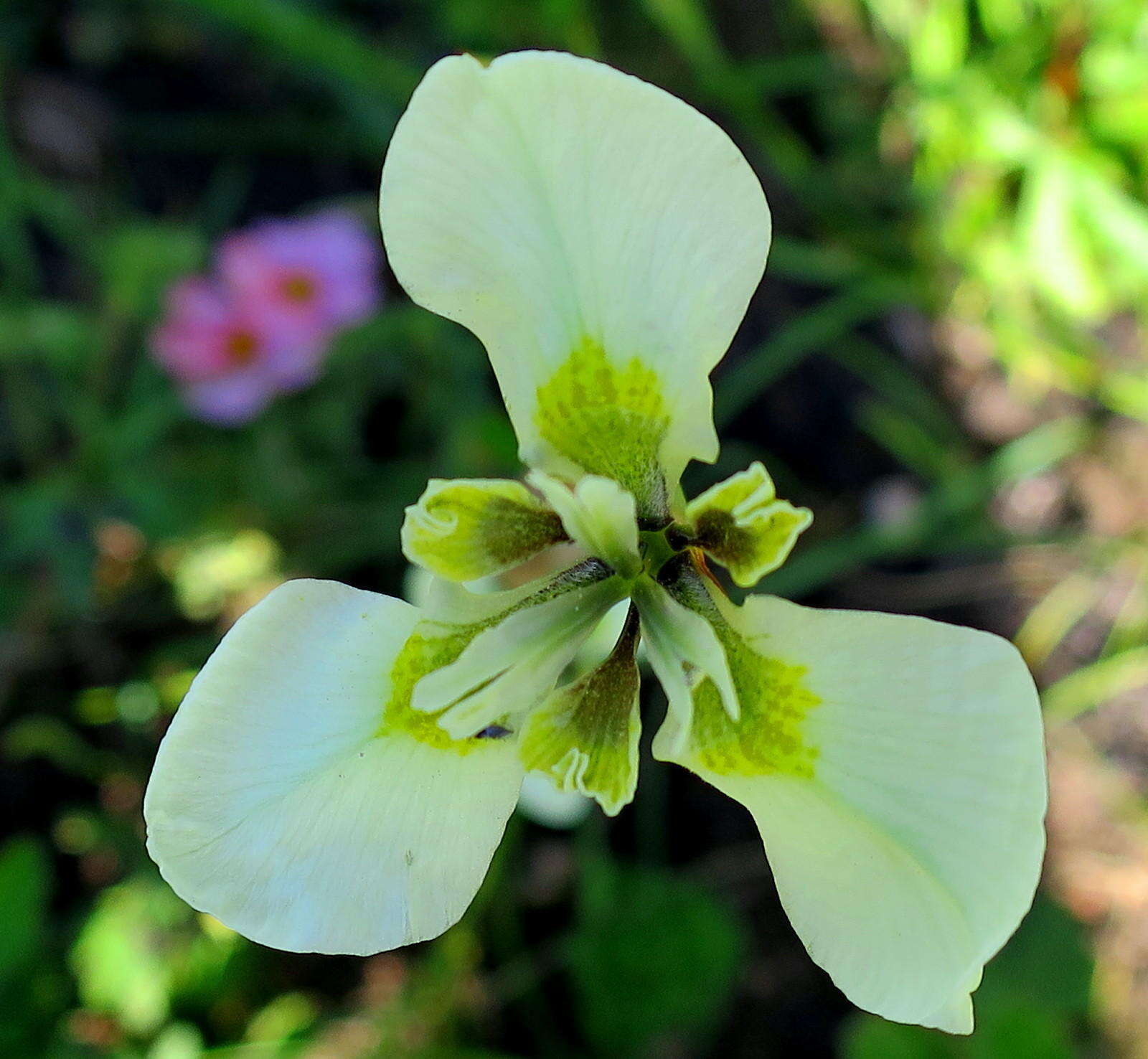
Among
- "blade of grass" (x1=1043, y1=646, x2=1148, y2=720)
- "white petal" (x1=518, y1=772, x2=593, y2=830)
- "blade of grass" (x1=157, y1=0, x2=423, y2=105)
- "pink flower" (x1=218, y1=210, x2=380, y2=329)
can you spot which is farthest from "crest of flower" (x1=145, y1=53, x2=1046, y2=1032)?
"blade of grass" (x1=1043, y1=646, x2=1148, y2=720)

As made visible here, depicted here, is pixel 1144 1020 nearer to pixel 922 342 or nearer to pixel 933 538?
pixel 933 538

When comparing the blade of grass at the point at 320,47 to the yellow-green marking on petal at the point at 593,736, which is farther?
the blade of grass at the point at 320,47

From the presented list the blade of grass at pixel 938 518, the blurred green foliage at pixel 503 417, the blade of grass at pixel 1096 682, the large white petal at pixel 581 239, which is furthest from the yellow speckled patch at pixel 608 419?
the blade of grass at pixel 1096 682

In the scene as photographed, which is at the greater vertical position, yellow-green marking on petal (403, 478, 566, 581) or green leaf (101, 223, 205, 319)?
yellow-green marking on petal (403, 478, 566, 581)

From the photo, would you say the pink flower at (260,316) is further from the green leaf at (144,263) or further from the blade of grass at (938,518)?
the blade of grass at (938,518)

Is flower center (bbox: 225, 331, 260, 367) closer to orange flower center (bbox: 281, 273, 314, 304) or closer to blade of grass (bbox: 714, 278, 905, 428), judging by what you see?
orange flower center (bbox: 281, 273, 314, 304)

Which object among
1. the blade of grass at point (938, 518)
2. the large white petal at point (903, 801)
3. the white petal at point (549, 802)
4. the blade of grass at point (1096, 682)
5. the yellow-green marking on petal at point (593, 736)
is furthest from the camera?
the blade of grass at point (1096, 682)

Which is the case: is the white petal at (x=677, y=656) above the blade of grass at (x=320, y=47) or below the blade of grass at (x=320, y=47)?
below

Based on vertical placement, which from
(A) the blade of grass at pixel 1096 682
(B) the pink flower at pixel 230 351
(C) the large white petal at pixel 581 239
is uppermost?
(C) the large white petal at pixel 581 239
